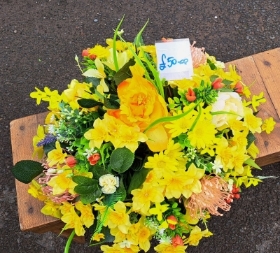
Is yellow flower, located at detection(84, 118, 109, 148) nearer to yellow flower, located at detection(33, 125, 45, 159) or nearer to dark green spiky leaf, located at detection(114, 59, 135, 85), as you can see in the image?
dark green spiky leaf, located at detection(114, 59, 135, 85)

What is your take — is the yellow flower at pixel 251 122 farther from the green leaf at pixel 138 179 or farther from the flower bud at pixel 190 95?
the green leaf at pixel 138 179

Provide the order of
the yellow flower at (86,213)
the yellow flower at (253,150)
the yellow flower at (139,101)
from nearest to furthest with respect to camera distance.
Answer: the yellow flower at (139,101), the yellow flower at (86,213), the yellow flower at (253,150)

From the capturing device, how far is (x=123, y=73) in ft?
3.95

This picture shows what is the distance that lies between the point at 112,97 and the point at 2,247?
988mm

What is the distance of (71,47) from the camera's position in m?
2.19

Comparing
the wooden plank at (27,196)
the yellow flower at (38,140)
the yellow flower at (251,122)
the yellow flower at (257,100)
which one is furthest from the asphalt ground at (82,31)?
the yellow flower at (251,122)

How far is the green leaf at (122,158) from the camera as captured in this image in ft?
3.74

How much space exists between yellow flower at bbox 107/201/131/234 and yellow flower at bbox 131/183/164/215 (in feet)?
0.11

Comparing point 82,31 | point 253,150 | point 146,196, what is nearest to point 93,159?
point 146,196

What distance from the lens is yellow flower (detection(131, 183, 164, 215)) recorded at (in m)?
1.16

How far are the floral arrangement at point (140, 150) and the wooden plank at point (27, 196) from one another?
0.10 metres

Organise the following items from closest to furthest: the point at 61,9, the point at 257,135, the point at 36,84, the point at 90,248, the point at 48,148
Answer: the point at 48,148 < the point at 257,135 < the point at 90,248 < the point at 36,84 < the point at 61,9

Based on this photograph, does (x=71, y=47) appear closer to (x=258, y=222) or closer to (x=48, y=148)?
(x=48, y=148)

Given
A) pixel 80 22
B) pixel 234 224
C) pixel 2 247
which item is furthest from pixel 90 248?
pixel 80 22
